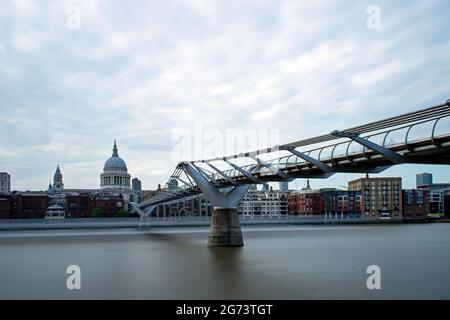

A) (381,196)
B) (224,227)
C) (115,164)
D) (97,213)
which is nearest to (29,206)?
(97,213)

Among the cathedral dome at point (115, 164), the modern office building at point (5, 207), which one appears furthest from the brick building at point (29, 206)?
the cathedral dome at point (115, 164)

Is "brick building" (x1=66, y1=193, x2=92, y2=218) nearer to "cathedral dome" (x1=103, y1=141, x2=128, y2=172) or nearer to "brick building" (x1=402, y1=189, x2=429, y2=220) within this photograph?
"cathedral dome" (x1=103, y1=141, x2=128, y2=172)

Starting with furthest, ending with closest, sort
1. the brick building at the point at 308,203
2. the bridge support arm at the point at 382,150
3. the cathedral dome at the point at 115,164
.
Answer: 1. the cathedral dome at the point at 115,164
2. the brick building at the point at 308,203
3. the bridge support arm at the point at 382,150

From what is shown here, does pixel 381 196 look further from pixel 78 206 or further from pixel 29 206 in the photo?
pixel 29 206

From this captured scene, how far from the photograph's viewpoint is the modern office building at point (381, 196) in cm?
13950

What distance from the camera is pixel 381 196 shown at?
141 meters

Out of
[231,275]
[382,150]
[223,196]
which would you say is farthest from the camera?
[223,196]

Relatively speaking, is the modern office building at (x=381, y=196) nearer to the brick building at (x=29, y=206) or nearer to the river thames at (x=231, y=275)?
the brick building at (x=29, y=206)

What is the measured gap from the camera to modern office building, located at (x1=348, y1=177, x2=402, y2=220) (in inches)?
5492

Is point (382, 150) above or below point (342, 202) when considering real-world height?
above

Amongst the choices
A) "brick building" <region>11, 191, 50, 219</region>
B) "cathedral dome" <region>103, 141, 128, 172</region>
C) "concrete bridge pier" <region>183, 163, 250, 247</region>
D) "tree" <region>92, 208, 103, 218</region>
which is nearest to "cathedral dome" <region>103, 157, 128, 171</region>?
"cathedral dome" <region>103, 141, 128, 172</region>
